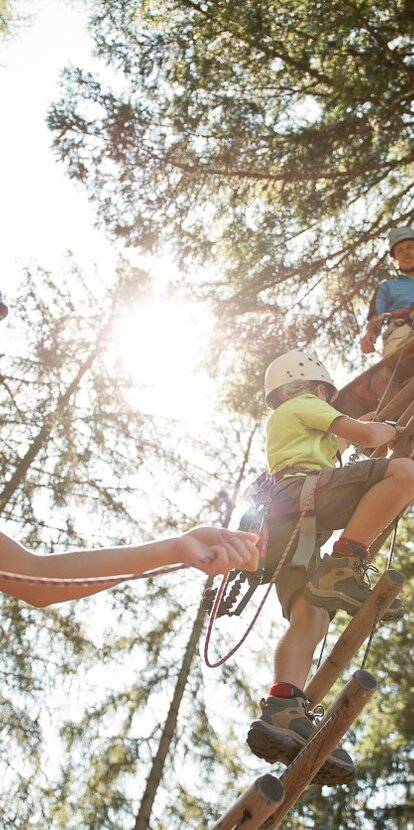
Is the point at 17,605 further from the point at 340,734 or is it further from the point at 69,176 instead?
the point at 340,734

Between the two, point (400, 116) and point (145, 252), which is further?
point (145, 252)

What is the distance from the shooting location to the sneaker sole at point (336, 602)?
140 inches

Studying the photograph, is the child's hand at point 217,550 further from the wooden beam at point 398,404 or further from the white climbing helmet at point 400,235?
the white climbing helmet at point 400,235

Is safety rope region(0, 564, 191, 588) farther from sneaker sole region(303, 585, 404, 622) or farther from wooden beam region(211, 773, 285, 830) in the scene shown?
sneaker sole region(303, 585, 404, 622)

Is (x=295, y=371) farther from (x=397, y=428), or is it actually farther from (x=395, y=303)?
(x=395, y=303)

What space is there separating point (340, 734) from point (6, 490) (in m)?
7.53

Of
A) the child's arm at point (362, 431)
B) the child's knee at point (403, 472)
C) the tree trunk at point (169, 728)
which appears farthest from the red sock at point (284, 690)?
the tree trunk at point (169, 728)

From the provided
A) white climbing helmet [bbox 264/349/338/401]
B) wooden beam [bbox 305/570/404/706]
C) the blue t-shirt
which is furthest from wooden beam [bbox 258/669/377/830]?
the blue t-shirt

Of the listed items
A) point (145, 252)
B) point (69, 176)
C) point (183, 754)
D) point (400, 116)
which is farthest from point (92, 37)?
point (183, 754)

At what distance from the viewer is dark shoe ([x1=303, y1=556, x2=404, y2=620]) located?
3557mm

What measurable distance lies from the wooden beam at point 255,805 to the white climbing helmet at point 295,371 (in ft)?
7.64

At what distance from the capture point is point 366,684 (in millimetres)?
3043

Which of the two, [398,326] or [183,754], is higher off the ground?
[398,326]

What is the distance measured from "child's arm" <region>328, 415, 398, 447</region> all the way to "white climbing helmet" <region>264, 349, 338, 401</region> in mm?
600
